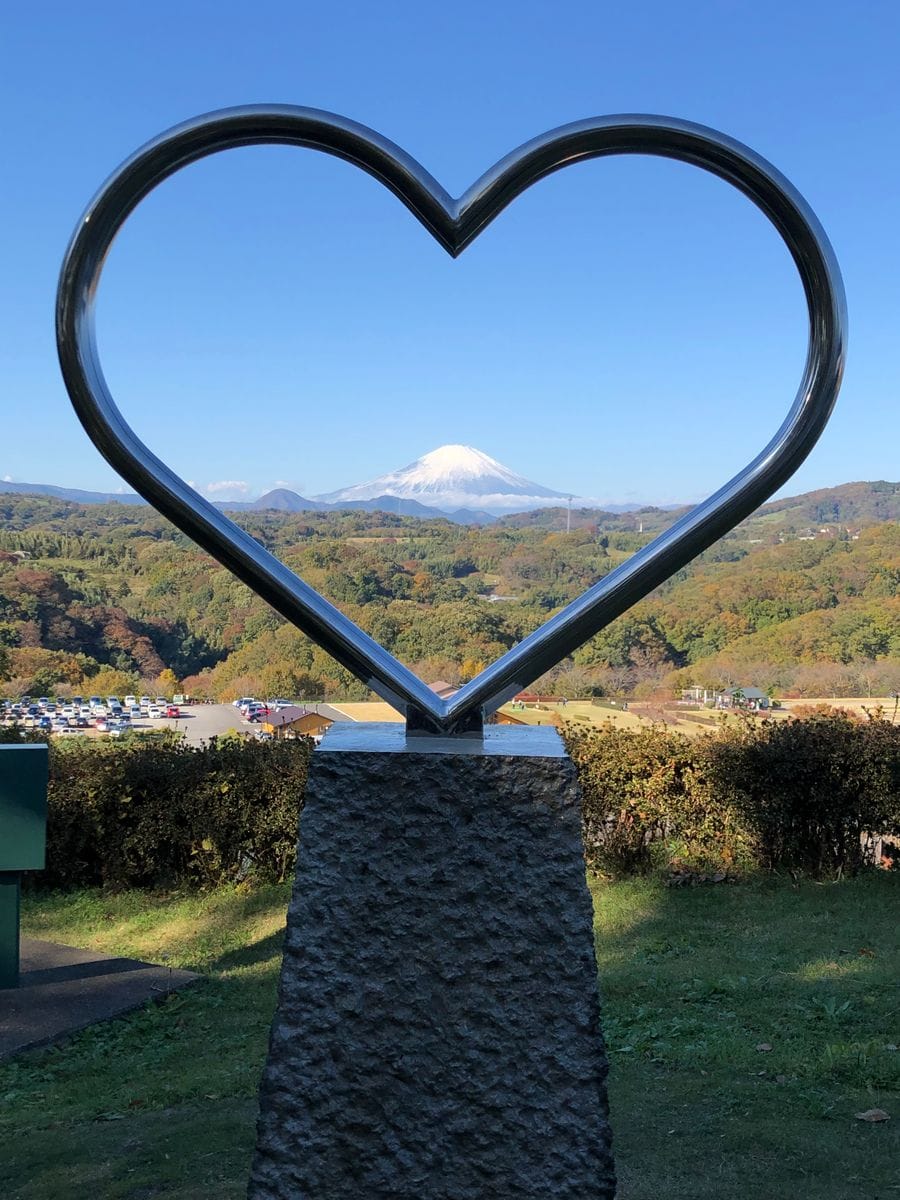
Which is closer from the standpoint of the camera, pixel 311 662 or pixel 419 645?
pixel 419 645

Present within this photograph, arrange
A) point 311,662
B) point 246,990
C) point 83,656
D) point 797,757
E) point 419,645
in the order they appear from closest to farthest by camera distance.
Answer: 1. point 419,645
2. point 246,990
3. point 797,757
4. point 311,662
5. point 83,656

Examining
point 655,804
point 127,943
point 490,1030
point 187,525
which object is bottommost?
point 127,943

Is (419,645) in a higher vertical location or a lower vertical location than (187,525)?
lower

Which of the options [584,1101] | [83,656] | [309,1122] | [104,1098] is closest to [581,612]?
[584,1101]

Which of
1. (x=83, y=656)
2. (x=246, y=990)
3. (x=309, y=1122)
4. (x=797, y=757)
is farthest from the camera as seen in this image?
(x=83, y=656)

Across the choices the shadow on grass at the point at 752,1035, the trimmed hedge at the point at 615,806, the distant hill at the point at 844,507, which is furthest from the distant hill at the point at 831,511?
the shadow on grass at the point at 752,1035

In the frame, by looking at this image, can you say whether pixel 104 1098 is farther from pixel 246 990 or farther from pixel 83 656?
pixel 83 656

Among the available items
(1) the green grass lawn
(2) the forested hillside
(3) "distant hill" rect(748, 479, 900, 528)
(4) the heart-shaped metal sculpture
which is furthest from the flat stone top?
(3) "distant hill" rect(748, 479, 900, 528)

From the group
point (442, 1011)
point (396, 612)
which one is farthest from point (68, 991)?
point (442, 1011)
